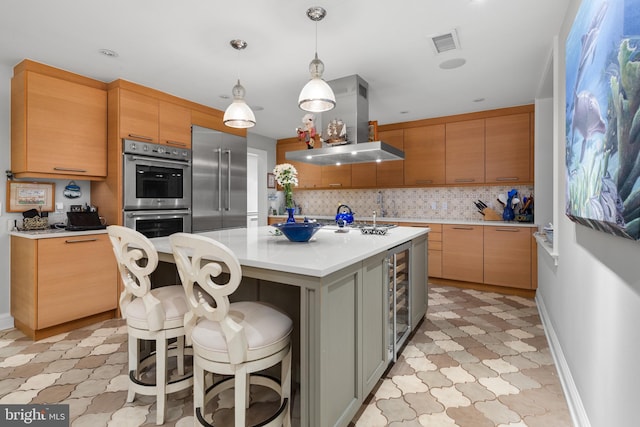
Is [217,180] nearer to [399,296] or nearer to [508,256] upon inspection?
[399,296]

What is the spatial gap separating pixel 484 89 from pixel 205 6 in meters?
2.96

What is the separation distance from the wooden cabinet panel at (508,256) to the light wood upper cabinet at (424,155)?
1094 millimetres

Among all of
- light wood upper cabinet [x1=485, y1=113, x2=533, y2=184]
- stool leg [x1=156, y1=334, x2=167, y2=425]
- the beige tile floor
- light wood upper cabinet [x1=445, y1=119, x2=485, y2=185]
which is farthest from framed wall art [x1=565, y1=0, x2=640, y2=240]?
light wood upper cabinet [x1=445, y1=119, x2=485, y2=185]

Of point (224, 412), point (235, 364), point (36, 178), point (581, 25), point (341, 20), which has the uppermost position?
point (341, 20)

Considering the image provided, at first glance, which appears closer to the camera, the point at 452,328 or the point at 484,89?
the point at 452,328

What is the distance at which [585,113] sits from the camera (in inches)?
53.9

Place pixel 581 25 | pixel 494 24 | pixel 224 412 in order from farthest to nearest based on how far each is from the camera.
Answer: pixel 494 24 → pixel 224 412 → pixel 581 25

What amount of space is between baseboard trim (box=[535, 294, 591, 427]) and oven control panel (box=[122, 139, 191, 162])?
12.9 ft

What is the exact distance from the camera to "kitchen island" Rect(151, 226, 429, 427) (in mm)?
1354

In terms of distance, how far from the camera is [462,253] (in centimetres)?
426

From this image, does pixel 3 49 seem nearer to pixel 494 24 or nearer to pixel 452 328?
pixel 494 24

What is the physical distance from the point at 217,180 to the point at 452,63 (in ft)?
9.83

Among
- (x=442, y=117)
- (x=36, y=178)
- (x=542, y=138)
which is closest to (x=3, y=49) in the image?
(x=36, y=178)

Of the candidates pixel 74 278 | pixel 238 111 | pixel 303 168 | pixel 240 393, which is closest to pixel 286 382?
pixel 240 393
